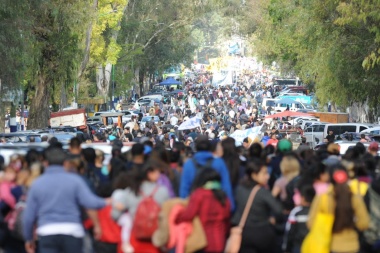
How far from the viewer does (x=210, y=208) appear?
11.4 meters

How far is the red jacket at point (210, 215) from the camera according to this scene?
11.3 meters

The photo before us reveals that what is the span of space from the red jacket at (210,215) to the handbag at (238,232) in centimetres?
8

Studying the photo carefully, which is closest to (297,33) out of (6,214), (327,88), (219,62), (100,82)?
(327,88)

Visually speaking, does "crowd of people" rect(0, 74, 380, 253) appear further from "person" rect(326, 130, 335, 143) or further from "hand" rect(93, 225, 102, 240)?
"person" rect(326, 130, 335, 143)

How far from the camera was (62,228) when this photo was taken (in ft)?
34.4

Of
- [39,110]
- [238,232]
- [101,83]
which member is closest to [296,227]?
[238,232]

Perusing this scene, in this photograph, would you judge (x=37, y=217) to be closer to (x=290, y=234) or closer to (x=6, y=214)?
(x=6, y=214)

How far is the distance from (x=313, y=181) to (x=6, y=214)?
3.33 m

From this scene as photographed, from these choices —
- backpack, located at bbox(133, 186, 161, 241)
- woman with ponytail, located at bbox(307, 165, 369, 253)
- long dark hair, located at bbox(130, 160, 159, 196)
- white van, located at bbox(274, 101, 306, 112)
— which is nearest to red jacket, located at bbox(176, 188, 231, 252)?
backpack, located at bbox(133, 186, 161, 241)

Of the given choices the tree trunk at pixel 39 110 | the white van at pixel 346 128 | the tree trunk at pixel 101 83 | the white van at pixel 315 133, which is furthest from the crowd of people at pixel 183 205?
the tree trunk at pixel 101 83

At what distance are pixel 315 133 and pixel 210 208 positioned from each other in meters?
30.1

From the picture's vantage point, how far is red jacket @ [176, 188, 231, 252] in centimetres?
1127

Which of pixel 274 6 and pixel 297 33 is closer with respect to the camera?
pixel 297 33

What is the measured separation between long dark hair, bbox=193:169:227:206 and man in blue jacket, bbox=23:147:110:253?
1230 millimetres
